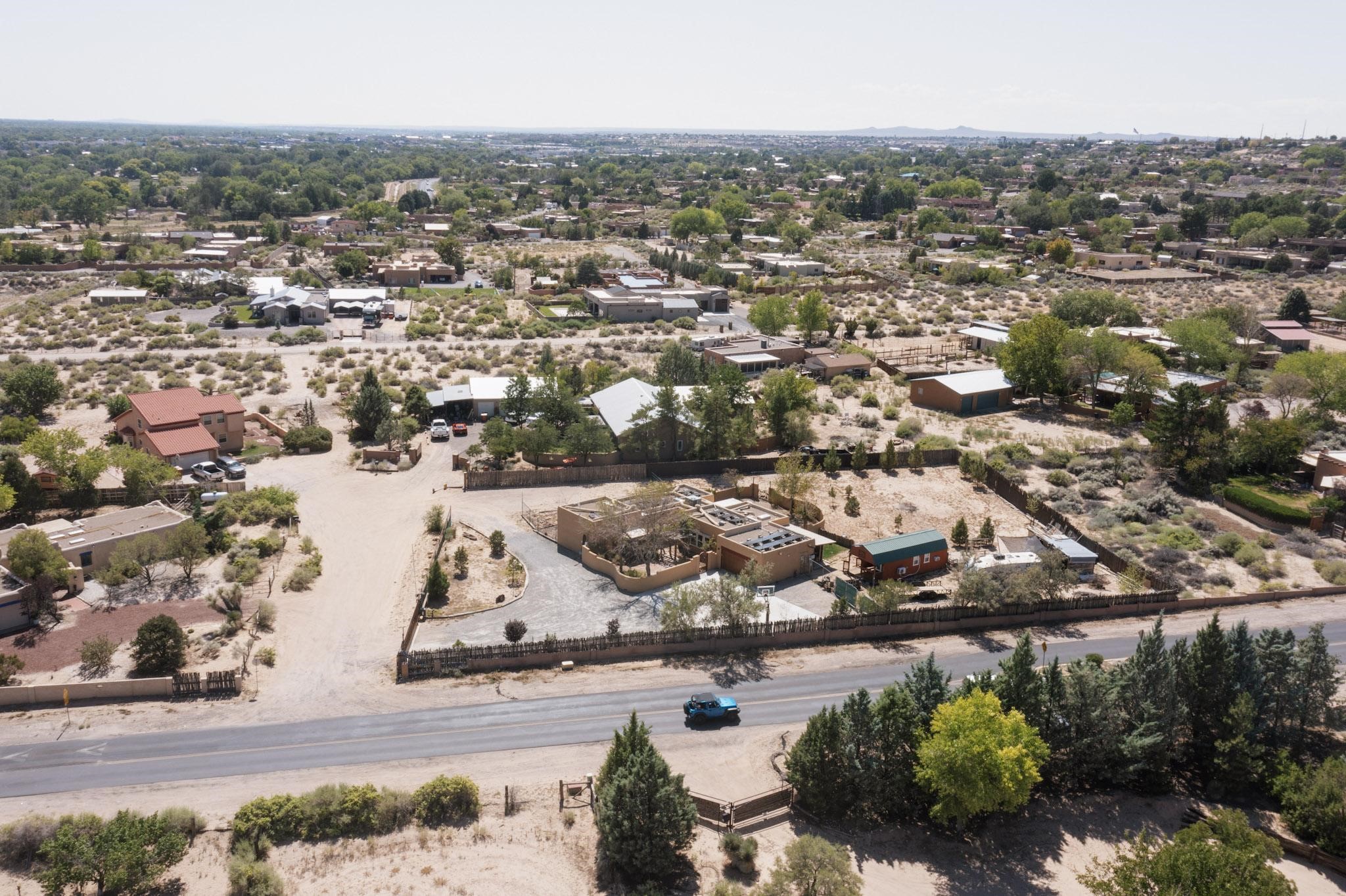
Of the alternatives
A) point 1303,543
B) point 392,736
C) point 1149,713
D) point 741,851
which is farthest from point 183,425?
point 1303,543

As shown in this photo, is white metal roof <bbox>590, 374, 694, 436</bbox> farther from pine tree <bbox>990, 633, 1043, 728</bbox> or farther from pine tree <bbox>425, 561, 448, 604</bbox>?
pine tree <bbox>990, 633, 1043, 728</bbox>

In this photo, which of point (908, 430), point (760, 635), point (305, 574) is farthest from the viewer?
point (908, 430)

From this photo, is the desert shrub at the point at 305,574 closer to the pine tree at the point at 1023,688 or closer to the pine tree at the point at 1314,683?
the pine tree at the point at 1023,688

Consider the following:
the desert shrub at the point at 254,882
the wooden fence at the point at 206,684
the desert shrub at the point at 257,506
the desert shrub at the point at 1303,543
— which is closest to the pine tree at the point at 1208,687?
the desert shrub at the point at 1303,543

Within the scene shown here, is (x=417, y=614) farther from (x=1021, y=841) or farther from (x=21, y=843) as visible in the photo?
(x=1021, y=841)

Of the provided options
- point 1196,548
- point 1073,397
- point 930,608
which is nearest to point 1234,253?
point 1073,397
